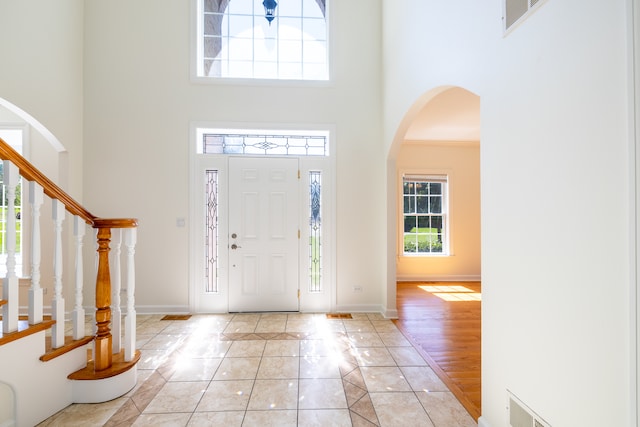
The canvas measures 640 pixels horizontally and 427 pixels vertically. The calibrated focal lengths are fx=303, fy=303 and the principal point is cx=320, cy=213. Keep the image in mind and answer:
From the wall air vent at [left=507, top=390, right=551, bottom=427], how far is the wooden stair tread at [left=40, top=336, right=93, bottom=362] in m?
2.76

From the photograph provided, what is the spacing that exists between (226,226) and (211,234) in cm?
24

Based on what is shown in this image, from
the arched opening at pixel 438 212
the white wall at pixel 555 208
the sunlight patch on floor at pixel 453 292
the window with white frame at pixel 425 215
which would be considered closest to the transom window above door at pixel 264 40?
the arched opening at pixel 438 212

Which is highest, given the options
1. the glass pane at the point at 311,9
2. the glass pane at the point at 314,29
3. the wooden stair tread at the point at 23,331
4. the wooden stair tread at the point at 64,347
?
the glass pane at the point at 311,9

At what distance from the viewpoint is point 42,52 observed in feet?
11.1

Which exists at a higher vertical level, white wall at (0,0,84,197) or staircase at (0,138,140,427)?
white wall at (0,0,84,197)

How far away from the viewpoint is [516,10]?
1.56 m

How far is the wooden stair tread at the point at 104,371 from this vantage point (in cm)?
209

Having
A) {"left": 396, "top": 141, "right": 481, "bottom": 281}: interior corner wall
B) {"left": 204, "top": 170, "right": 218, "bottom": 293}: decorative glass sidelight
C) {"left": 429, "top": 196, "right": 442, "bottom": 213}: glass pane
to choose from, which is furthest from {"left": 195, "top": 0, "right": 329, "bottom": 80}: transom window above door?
{"left": 429, "top": 196, "right": 442, "bottom": 213}: glass pane

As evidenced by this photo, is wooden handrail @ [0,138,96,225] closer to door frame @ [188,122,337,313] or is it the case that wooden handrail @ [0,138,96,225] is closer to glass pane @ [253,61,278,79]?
door frame @ [188,122,337,313]

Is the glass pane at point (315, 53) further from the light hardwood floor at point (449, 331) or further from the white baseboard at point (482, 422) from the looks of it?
the white baseboard at point (482, 422)

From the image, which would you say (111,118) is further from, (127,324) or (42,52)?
(127,324)

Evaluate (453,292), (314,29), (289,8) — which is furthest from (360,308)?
(289,8)

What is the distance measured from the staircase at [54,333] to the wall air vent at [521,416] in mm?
2505

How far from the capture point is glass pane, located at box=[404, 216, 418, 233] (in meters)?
6.43
